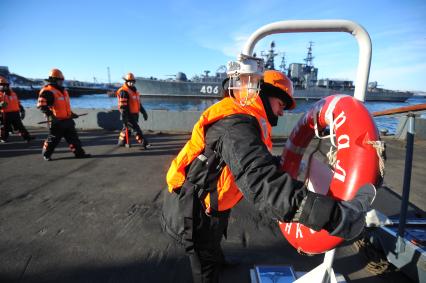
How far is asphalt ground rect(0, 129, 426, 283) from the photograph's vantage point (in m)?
2.35

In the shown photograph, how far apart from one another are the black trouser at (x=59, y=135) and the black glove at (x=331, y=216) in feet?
19.7

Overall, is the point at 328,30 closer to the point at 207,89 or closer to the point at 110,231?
the point at 110,231

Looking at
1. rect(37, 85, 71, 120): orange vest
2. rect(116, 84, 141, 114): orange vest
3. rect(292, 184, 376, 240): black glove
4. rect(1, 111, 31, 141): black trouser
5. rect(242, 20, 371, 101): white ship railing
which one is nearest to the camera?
rect(292, 184, 376, 240): black glove

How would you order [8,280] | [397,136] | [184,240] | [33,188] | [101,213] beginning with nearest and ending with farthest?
[184,240]
[8,280]
[101,213]
[33,188]
[397,136]

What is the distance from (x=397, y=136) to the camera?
9289mm

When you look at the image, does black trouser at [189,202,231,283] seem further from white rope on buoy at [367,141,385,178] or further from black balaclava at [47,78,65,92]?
black balaclava at [47,78,65,92]

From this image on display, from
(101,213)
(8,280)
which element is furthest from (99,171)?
(8,280)

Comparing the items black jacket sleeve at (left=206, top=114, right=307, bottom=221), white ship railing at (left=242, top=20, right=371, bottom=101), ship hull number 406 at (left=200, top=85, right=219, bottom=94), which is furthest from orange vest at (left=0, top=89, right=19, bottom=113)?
ship hull number 406 at (left=200, top=85, right=219, bottom=94)

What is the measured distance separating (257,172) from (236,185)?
18 cm

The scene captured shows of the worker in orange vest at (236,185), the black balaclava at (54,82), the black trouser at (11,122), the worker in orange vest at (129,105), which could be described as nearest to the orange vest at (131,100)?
the worker in orange vest at (129,105)

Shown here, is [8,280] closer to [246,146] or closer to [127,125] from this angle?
[246,146]

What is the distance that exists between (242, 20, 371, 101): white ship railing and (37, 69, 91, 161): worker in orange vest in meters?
5.01

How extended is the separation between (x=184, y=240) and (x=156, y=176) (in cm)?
351

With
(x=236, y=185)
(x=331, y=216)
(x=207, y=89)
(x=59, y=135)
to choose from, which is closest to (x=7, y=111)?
(x=59, y=135)
